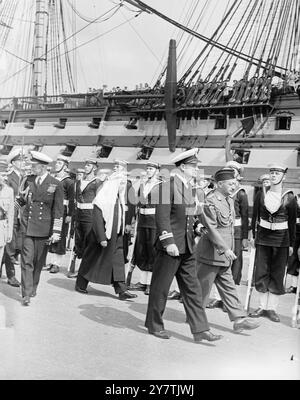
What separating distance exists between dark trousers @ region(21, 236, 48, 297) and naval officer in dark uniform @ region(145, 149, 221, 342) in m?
1.81

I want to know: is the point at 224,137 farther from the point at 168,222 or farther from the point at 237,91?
the point at 168,222

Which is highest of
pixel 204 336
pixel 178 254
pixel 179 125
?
pixel 179 125

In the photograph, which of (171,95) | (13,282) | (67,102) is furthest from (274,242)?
(67,102)

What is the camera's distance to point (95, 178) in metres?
9.04

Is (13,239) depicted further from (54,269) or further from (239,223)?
(239,223)

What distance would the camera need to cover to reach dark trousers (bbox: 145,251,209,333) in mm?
5219

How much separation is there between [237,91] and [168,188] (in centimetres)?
1371

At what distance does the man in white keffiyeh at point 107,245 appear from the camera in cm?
721

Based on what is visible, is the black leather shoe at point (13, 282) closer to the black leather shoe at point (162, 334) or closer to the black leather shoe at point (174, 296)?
the black leather shoe at point (174, 296)

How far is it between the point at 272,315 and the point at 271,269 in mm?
563

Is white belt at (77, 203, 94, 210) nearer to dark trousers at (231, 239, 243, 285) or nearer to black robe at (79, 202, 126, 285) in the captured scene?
black robe at (79, 202, 126, 285)

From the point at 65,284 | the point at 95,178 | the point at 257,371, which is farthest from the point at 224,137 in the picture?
the point at 257,371

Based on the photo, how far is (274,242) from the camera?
643 centimetres

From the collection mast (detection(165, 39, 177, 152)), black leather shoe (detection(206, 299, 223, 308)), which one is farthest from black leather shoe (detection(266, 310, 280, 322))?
mast (detection(165, 39, 177, 152))
